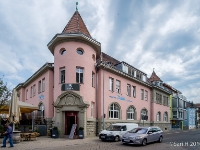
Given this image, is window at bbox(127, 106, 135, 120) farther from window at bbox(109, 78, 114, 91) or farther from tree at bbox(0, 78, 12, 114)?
tree at bbox(0, 78, 12, 114)

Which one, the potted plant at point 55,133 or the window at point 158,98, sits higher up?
the window at point 158,98

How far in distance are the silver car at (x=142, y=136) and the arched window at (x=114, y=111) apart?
895 cm

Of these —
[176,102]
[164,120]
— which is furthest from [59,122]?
[176,102]

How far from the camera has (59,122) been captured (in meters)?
21.9

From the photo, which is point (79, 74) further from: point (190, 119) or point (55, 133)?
point (190, 119)

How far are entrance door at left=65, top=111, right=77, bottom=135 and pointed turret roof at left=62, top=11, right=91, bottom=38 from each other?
8728 mm

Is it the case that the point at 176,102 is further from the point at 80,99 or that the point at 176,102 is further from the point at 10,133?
the point at 10,133

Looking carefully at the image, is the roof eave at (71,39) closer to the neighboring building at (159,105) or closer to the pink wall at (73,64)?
the pink wall at (73,64)

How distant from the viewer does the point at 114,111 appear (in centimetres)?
2738

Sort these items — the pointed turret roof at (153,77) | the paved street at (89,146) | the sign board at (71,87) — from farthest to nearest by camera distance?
the pointed turret roof at (153,77)
the sign board at (71,87)
the paved street at (89,146)

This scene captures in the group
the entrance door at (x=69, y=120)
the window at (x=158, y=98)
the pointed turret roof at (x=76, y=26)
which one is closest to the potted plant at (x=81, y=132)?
the entrance door at (x=69, y=120)

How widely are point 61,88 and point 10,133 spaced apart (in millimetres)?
8411

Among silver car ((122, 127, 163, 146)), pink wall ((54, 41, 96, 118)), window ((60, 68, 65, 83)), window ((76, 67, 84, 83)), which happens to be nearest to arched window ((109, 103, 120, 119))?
pink wall ((54, 41, 96, 118))

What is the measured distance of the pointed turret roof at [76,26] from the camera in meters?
24.1
